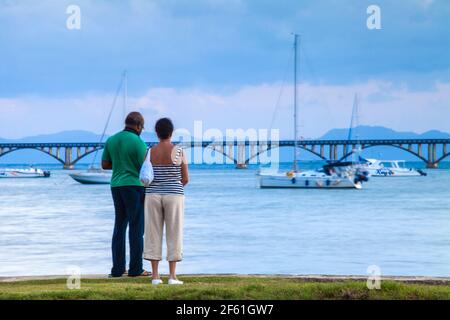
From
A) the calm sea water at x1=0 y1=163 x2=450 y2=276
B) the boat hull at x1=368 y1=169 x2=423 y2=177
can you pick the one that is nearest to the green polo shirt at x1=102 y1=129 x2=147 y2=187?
the calm sea water at x1=0 y1=163 x2=450 y2=276

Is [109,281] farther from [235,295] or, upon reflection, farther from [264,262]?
[264,262]

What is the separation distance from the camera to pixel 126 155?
10070mm

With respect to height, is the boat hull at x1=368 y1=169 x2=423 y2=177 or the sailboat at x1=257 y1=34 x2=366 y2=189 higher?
the sailboat at x1=257 y1=34 x2=366 y2=189

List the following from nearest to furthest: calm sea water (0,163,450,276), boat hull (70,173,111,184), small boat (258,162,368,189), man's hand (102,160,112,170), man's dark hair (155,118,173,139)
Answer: man's dark hair (155,118,173,139) < man's hand (102,160,112,170) < calm sea water (0,163,450,276) < small boat (258,162,368,189) < boat hull (70,173,111,184)

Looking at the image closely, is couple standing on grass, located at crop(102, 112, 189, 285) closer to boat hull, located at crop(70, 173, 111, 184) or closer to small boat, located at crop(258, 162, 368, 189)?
small boat, located at crop(258, 162, 368, 189)

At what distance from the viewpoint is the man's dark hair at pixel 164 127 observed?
9195 millimetres

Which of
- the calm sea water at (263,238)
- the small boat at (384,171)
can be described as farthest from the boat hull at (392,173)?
the calm sea water at (263,238)

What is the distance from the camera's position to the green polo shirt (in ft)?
33.0

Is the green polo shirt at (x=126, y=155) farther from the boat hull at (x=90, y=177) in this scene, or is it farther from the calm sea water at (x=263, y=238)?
the boat hull at (x=90, y=177)

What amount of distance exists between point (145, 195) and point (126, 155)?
716 mm

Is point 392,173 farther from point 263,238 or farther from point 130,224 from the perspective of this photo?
point 130,224

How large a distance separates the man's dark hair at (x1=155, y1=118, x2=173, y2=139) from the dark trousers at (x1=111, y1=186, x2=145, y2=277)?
1095 millimetres

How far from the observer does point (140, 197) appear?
10180mm

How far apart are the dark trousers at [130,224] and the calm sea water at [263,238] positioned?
5.92 metres
